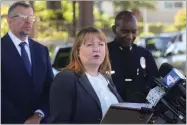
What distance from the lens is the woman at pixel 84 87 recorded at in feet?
7.94

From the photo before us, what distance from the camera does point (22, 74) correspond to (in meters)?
3.25

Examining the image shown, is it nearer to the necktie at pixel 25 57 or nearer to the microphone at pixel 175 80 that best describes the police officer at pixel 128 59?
the necktie at pixel 25 57

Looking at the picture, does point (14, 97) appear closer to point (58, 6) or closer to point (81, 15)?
point (81, 15)

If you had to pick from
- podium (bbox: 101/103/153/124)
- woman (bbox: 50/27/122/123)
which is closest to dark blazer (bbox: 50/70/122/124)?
woman (bbox: 50/27/122/123)

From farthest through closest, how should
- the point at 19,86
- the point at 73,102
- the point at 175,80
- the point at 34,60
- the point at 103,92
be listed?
1. the point at 34,60
2. the point at 19,86
3. the point at 103,92
4. the point at 73,102
5. the point at 175,80

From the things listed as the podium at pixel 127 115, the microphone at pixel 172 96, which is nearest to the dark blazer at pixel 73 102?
the podium at pixel 127 115

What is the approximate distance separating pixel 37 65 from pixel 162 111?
134 centimetres

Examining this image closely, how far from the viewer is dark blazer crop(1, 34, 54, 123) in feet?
10.6

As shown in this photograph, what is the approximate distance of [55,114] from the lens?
2432 mm

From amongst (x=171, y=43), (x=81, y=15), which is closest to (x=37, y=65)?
(x=81, y=15)

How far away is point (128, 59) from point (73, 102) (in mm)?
1354

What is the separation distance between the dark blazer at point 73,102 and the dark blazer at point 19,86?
847mm

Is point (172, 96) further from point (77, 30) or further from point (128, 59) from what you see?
point (77, 30)

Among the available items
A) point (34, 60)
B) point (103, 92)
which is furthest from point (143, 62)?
point (103, 92)
